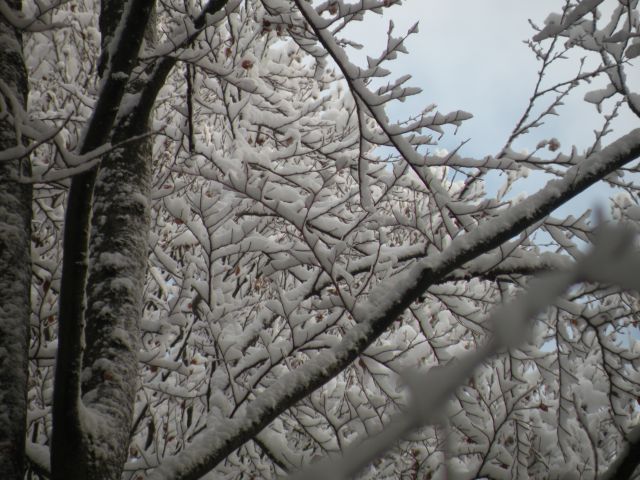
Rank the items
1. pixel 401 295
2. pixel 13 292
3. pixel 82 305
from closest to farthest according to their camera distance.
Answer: pixel 82 305 → pixel 13 292 → pixel 401 295

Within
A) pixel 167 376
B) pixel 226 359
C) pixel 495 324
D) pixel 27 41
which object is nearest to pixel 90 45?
pixel 27 41

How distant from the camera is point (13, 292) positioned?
1.94 m

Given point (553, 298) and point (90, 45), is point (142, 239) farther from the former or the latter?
point (90, 45)

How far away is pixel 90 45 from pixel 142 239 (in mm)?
4266

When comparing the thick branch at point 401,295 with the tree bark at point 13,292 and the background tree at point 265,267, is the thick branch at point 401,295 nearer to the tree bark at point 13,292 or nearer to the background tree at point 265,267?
the background tree at point 265,267

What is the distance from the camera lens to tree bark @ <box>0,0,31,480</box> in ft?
5.94

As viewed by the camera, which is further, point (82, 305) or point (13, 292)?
point (13, 292)

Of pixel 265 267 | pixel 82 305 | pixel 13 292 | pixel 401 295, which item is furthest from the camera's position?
pixel 265 267

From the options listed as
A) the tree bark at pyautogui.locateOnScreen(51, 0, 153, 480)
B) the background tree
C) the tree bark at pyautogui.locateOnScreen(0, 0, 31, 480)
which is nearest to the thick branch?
the background tree

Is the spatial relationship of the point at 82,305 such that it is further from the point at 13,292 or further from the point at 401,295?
the point at 401,295

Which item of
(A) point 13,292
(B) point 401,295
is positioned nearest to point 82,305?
(A) point 13,292

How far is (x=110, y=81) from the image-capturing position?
167 cm

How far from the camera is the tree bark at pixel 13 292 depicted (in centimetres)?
181

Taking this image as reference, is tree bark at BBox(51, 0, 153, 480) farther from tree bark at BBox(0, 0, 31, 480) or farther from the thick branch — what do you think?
the thick branch
